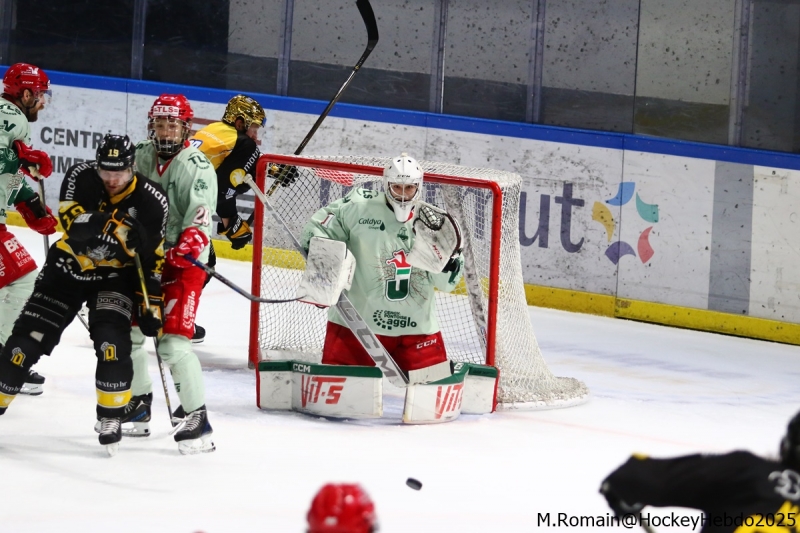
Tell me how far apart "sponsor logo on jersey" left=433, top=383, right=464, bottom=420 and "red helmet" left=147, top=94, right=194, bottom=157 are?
1.39 meters

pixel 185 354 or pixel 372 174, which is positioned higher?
pixel 372 174

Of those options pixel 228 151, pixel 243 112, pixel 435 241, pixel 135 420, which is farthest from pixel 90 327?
pixel 243 112

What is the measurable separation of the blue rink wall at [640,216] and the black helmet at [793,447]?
15.9 feet

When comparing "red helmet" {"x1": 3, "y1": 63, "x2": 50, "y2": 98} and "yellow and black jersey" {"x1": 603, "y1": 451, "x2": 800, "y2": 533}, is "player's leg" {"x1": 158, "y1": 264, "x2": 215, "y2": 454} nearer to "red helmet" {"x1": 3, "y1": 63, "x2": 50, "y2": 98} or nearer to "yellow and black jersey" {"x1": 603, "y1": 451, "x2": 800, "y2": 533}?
"red helmet" {"x1": 3, "y1": 63, "x2": 50, "y2": 98}

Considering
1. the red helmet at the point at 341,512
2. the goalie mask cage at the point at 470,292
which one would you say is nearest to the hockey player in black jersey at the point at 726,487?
the red helmet at the point at 341,512

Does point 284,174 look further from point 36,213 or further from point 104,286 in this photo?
point 104,286

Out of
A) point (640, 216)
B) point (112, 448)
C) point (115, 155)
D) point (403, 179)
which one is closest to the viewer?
point (115, 155)

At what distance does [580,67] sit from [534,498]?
4.00 meters

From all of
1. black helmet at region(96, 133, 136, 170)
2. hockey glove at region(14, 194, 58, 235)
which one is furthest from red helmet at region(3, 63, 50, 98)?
black helmet at region(96, 133, 136, 170)

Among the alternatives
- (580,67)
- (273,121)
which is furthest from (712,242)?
(273,121)

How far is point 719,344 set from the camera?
7.06 m

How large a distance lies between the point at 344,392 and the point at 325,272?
48cm

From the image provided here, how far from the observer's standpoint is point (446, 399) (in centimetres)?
518

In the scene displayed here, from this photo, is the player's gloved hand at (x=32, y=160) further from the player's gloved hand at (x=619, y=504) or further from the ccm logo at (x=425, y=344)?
the player's gloved hand at (x=619, y=504)
